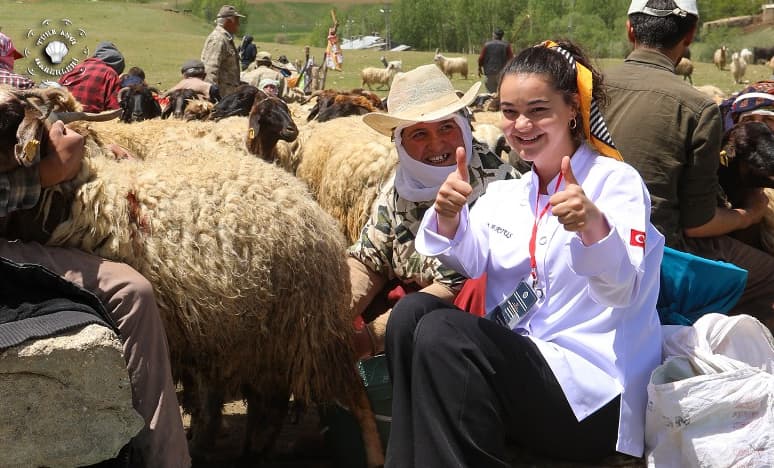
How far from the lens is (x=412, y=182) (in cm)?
379

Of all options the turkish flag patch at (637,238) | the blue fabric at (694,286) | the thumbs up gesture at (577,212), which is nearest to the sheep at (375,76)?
the blue fabric at (694,286)

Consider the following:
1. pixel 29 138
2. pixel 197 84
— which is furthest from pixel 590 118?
pixel 197 84

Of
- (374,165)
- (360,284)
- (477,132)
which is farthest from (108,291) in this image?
(477,132)

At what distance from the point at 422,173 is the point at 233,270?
0.93 m

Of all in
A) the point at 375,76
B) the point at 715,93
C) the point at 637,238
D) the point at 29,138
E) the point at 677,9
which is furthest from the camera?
the point at 375,76

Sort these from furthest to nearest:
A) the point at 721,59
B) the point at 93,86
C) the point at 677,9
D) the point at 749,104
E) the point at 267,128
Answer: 1. the point at 721,59
2. the point at 93,86
3. the point at 267,128
4. the point at 749,104
5. the point at 677,9

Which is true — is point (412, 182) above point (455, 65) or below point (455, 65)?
above

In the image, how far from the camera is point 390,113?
3.88m

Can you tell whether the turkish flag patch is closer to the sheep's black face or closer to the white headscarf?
the white headscarf

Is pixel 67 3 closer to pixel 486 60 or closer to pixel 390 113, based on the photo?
pixel 486 60

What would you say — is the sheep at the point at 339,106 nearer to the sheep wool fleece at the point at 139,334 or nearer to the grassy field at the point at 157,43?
the sheep wool fleece at the point at 139,334

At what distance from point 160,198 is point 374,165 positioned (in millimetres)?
2312

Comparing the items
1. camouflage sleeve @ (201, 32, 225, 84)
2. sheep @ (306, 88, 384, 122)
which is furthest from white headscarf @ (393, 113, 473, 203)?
camouflage sleeve @ (201, 32, 225, 84)

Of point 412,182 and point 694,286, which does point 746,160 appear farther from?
point 412,182
